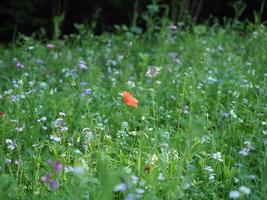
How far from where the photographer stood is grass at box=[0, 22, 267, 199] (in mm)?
2477

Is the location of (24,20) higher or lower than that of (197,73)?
lower

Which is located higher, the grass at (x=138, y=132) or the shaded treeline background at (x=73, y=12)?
the grass at (x=138, y=132)

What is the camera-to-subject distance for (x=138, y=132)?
10.5 ft

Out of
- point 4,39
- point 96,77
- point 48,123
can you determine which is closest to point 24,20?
point 4,39

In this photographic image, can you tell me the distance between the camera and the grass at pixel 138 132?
8.13 ft

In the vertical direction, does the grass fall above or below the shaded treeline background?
above

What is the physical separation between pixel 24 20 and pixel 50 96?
25.5 ft

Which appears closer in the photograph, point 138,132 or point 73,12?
point 138,132

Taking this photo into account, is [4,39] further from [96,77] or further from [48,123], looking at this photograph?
[48,123]

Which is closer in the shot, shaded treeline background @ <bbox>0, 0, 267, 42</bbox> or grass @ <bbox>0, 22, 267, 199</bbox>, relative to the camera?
grass @ <bbox>0, 22, 267, 199</bbox>

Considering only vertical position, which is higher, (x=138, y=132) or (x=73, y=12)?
(x=138, y=132)

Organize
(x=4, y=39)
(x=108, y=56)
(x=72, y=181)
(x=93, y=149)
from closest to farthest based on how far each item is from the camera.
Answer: (x=72, y=181) → (x=93, y=149) → (x=108, y=56) → (x=4, y=39)

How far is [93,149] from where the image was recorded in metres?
2.87

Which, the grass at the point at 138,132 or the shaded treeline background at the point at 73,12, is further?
the shaded treeline background at the point at 73,12
